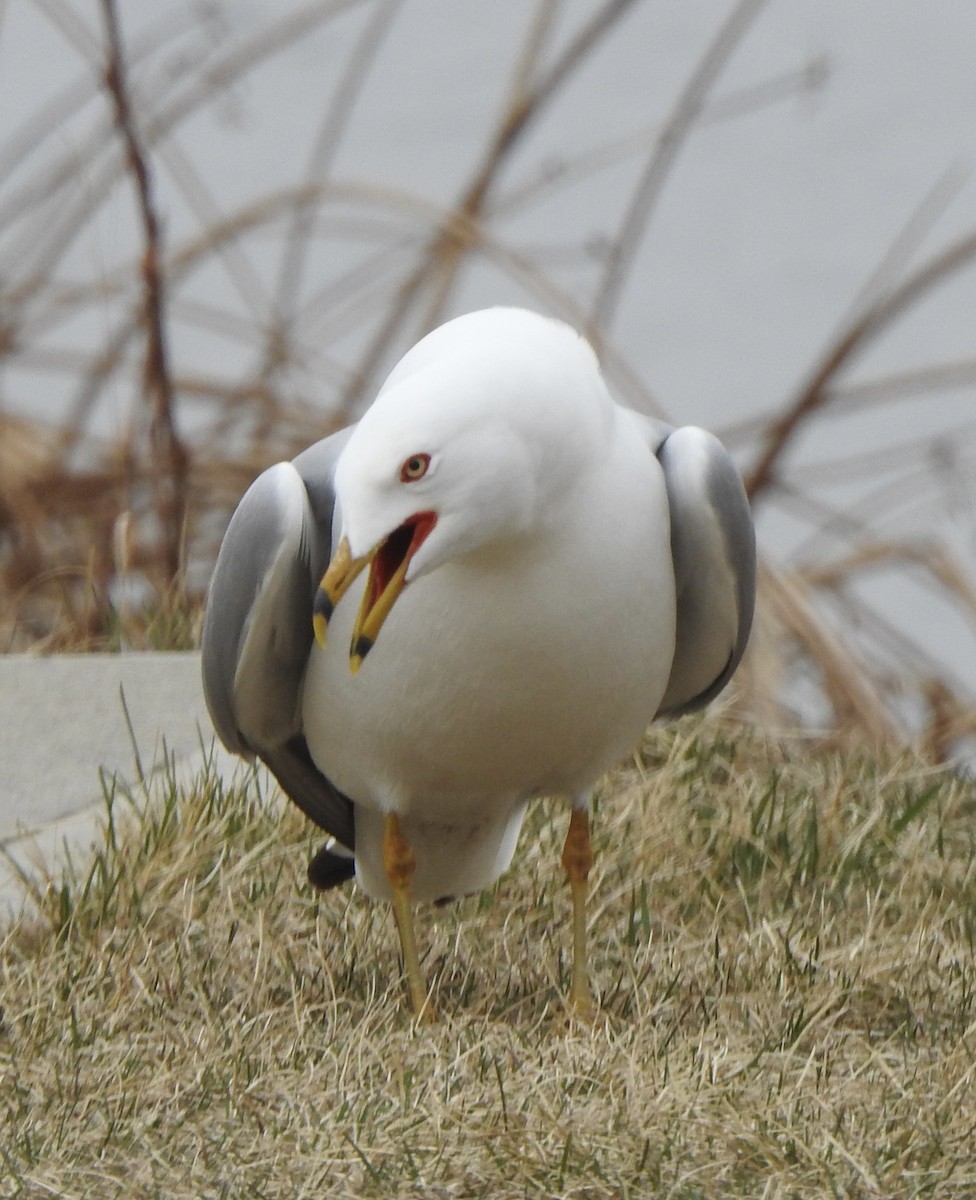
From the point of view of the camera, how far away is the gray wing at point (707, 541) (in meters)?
2.89

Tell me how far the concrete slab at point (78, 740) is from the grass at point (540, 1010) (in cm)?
A: 12

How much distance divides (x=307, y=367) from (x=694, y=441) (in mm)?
2728

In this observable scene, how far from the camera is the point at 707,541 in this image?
2.91 meters

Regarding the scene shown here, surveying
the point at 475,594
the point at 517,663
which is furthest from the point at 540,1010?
the point at 475,594

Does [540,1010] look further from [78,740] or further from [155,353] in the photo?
[155,353]

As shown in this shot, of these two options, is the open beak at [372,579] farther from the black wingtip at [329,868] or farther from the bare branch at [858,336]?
the bare branch at [858,336]

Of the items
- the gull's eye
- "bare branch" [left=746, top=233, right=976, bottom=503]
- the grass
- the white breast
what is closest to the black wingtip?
the grass

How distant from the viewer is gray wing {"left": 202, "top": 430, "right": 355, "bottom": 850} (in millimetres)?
2863

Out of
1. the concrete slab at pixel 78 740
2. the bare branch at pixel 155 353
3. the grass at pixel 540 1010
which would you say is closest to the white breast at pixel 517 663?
the grass at pixel 540 1010

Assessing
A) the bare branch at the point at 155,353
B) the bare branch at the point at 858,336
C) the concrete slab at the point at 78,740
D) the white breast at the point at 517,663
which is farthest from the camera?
the bare branch at the point at 858,336

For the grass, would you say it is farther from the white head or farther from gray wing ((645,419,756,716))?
the white head

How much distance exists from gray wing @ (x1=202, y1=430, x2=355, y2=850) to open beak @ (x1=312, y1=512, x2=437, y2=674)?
26 centimetres

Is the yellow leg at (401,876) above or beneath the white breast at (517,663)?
beneath

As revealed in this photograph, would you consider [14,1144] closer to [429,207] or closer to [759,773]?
[759,773]
